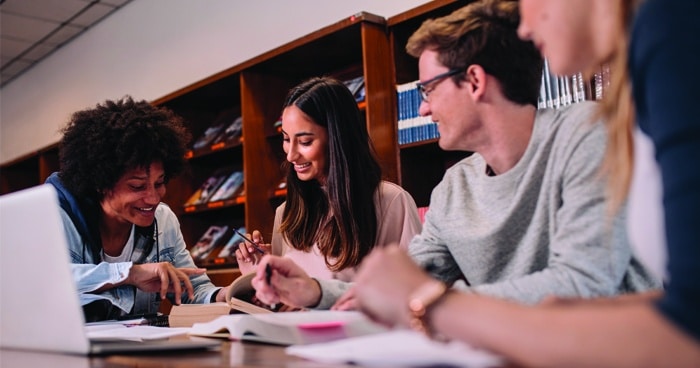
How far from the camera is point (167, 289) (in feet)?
5.92

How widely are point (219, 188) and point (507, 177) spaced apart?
3.04 meters

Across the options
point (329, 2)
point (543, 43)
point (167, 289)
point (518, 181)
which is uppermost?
point (329, 2)

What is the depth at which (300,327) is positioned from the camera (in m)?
1.09

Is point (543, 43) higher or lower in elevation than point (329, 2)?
lower

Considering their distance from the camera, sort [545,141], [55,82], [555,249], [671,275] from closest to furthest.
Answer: [671,275], [555,249], [545,141], [55,82]

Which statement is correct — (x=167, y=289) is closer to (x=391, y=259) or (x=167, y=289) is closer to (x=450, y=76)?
(x=450, y=76)

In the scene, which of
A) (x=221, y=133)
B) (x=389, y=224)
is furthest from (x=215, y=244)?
(x=389, y=224)

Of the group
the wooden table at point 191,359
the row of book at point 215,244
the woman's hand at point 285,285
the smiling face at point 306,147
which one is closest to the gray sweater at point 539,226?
the woman's hand at point 285,285

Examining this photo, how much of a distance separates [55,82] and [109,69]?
0.97m

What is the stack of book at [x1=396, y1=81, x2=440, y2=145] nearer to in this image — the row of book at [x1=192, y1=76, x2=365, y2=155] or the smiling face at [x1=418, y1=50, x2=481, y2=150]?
the row of book at [x1=192, y1=76, x2=365, y2=155]

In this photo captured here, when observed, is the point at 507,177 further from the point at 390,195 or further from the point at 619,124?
the point at 390,195

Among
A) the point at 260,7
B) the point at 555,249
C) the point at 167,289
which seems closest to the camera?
the point at 555,249

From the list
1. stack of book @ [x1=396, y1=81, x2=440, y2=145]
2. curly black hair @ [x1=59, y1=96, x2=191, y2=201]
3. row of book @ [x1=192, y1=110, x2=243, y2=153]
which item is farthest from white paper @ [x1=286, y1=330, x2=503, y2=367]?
row of book @ [x1=192, y1=110, x2=243, y2=153]

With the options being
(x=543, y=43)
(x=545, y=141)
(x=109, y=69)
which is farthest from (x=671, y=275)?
(x=109, y=69)
